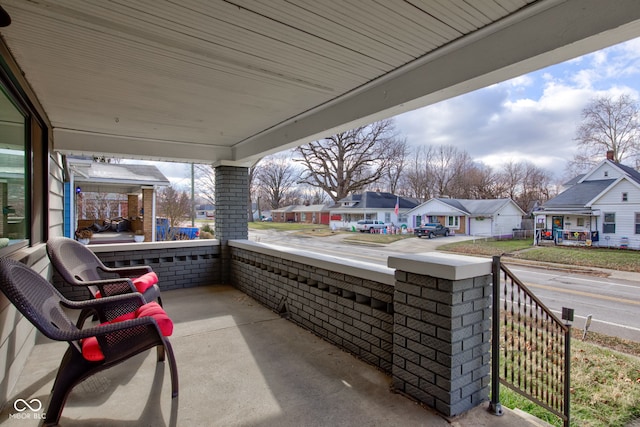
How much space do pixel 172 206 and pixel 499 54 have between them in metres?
13.3

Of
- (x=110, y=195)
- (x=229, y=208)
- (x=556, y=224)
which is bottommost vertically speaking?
(x=556, y=224)

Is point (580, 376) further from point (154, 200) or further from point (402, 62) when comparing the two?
point (154, 200)

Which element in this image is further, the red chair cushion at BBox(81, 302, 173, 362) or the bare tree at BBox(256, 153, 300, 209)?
the bare tree at BBox(256, 153, 300, 209)

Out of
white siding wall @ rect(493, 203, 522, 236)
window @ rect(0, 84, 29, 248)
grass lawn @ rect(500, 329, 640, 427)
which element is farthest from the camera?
white siding wall @ rect(493, 203, 522, 236)

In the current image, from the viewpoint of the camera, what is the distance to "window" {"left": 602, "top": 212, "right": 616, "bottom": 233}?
813 centimetres

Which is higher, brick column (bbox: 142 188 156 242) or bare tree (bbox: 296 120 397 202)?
bare tree (bbox: 296 120 397 202)

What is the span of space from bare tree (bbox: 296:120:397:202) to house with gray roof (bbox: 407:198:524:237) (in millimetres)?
8651

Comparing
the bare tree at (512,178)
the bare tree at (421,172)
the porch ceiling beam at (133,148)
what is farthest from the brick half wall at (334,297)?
the bare tree at (421,172)

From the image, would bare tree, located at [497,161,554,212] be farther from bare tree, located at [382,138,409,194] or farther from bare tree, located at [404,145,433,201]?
bare tree, located at [382,138,409,194]

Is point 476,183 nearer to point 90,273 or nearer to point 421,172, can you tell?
point 421,172

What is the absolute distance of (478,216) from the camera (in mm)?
11344

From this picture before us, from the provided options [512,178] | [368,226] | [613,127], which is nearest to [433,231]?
[613,127]

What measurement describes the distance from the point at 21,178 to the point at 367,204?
23.0 metres

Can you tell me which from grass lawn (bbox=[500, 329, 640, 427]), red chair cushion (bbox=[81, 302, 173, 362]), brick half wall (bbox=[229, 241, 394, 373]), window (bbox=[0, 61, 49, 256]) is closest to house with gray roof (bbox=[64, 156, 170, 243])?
window (bbox=[0, 61, 49, 256])
